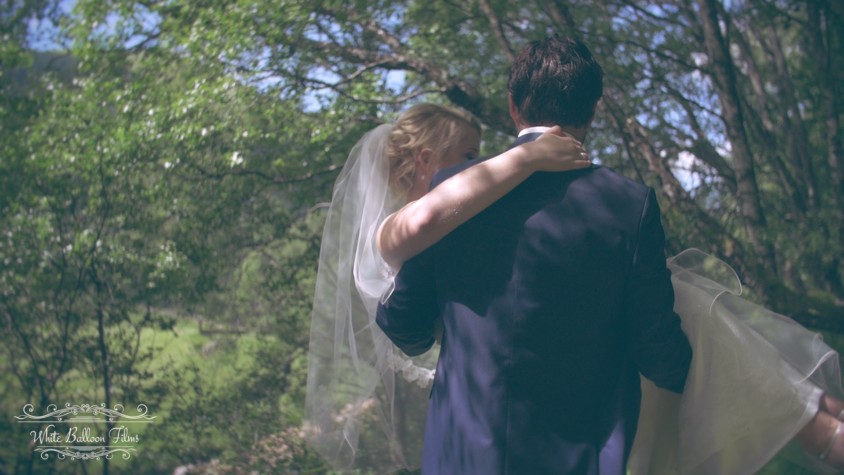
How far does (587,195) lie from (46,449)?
4.69 meters

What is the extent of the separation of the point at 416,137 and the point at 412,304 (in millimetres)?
738

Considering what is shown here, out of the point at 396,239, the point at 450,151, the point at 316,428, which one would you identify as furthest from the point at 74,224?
the point at 396,239

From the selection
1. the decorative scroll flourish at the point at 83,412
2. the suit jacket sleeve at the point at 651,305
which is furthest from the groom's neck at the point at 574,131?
the decorative scroll flourish at the point at 83,412

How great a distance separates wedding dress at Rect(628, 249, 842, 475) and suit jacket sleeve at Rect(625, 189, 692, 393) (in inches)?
6.8

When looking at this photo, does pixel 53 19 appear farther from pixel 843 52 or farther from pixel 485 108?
pixel 843 52

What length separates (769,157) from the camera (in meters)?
5.97

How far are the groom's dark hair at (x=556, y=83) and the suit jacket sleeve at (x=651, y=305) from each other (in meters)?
0.27

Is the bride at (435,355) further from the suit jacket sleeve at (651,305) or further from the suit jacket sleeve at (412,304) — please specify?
the suit jacket sleeve at (651,305)

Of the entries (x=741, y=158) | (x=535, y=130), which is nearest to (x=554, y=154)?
(x=535, y=130)

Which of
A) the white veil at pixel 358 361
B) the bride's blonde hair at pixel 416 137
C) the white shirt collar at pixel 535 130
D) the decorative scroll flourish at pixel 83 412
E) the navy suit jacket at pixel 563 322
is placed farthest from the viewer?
the decorative scroll flourish at pixel 83 412

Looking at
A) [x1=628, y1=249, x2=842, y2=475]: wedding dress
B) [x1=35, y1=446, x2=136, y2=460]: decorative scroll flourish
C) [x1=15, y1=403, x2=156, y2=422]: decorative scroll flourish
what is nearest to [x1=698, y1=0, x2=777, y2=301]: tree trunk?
[x1=628, y1=249, x2=842, y2=475]: wedding dress

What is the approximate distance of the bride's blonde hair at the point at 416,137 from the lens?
262 cm

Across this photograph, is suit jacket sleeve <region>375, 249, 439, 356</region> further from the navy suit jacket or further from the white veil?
the white veil

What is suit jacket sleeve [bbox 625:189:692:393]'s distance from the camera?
1878 millimetres
